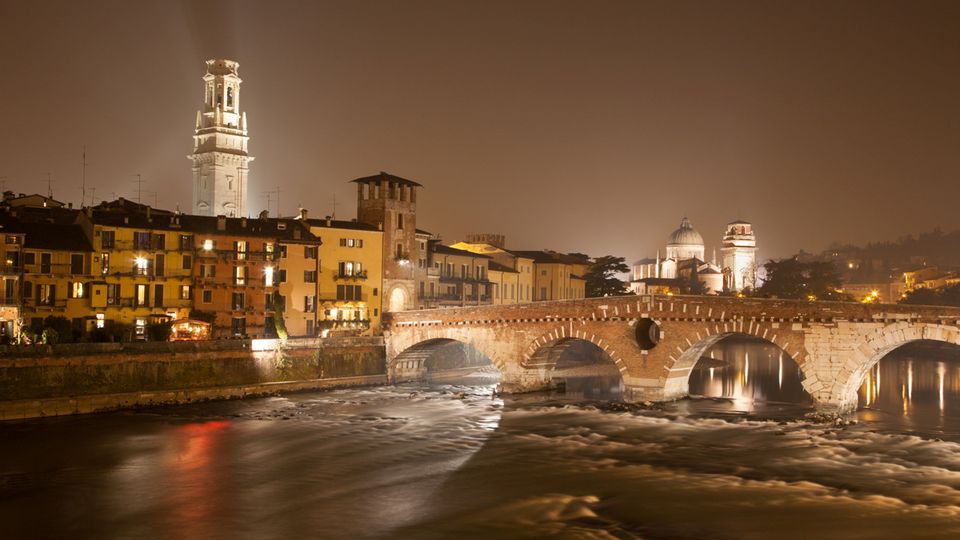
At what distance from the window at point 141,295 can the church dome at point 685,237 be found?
414ft

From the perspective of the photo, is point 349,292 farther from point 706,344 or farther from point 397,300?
point 706,344

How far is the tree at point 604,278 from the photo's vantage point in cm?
9188

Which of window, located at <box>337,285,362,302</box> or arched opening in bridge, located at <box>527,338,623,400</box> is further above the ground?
window, located at <box>337,285,362,302</box>

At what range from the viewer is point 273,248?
56344 mm

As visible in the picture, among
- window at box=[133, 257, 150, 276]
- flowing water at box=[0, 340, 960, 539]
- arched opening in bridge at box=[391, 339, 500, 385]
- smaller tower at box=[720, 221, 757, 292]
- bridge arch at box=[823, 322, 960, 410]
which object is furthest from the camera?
smaller tower at box=[720, 221, 757, 292]

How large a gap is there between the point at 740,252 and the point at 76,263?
11858cm

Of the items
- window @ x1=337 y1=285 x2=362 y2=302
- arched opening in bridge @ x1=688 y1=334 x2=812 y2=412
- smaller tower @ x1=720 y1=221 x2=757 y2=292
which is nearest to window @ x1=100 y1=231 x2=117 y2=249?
window @ x1=337 y1=285 x2=362 y2=302

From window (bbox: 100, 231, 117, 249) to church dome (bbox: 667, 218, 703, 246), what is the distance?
419 ft

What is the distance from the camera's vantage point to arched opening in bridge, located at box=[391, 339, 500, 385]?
57219mm

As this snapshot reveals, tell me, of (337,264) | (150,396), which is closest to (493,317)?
(337,264)

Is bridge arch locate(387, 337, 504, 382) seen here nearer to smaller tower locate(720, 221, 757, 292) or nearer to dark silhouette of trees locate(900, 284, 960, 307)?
dark silhouette of trees locate(900, 284, 960, 307)

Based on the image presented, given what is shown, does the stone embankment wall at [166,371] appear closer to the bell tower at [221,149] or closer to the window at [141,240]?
the window at [141,240]

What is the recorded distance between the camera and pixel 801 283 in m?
108

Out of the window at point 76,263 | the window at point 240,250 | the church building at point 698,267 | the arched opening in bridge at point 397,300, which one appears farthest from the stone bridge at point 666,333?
the church building at point 698,267
